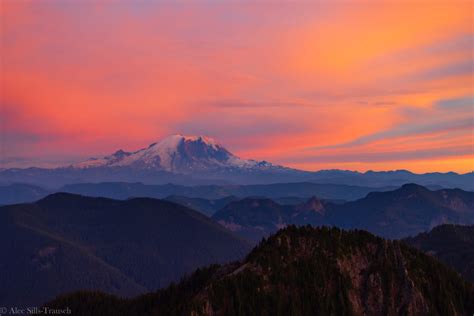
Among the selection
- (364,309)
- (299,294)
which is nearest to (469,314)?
(364,309)

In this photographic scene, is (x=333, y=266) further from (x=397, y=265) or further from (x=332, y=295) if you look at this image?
(x=397, y=265)

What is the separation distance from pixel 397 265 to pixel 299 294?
114 feet

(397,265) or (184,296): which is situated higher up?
(397,265)

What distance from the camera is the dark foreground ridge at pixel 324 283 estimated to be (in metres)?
151

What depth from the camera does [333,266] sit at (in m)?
161

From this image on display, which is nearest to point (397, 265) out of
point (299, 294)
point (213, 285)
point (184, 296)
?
point (299, 294)

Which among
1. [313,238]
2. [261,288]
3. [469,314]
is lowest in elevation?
[469,314]

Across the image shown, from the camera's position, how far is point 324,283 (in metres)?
158

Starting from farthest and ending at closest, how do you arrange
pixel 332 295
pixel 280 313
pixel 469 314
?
pixel 469 314 → pixel 332 295 → pixel 280 313

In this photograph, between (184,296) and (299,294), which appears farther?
(184,296)

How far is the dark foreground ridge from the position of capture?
151 m

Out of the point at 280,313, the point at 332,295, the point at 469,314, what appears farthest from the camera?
the point at 469,314

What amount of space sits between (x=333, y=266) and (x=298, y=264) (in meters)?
11.5

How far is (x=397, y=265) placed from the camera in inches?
6442
